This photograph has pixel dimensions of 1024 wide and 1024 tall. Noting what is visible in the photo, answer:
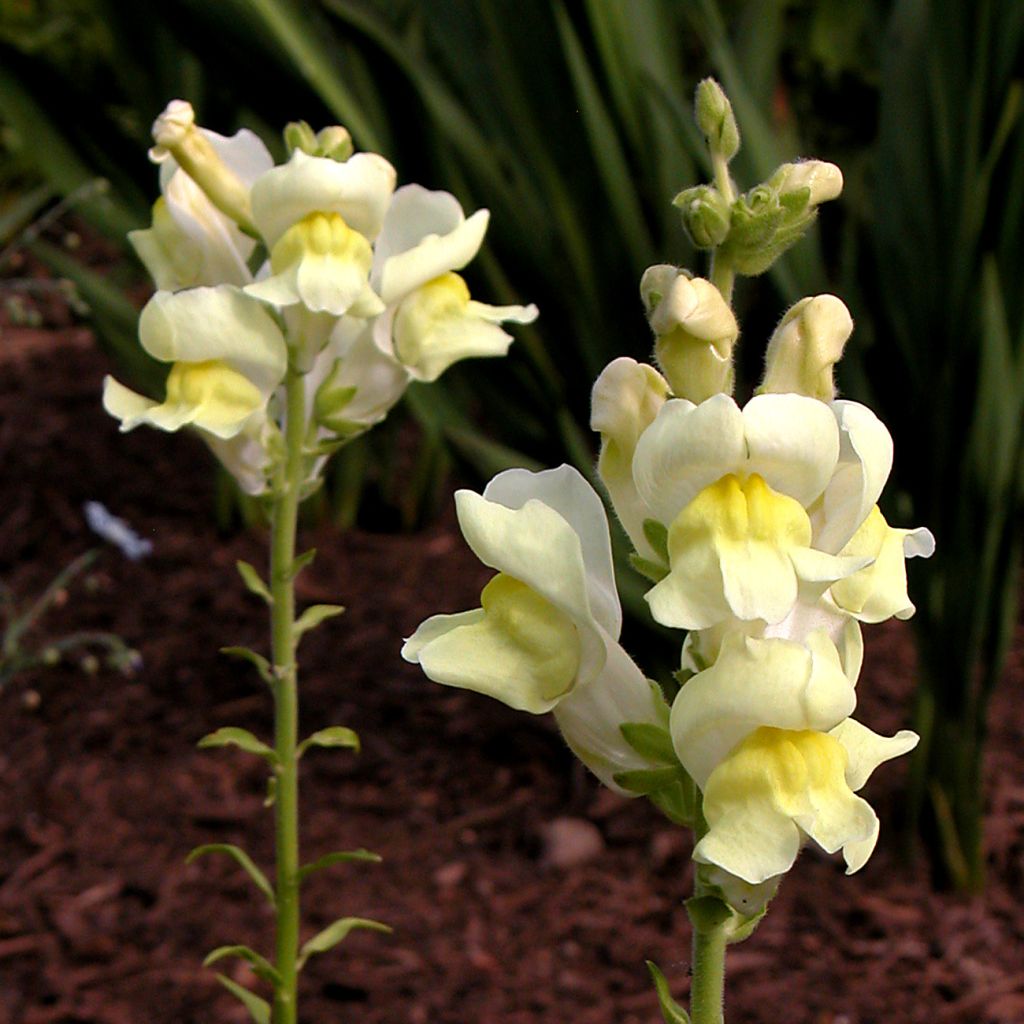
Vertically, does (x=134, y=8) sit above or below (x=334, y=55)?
above

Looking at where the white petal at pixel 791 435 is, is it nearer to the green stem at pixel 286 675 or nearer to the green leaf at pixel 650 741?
the green leaf at pixel 650 741

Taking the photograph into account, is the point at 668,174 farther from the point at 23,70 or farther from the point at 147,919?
the point at 147,919

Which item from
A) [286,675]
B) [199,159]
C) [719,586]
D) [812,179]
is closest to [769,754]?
[719,586]

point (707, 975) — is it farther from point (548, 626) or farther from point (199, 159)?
point (199, 159)

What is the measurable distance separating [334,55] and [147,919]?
1.21m

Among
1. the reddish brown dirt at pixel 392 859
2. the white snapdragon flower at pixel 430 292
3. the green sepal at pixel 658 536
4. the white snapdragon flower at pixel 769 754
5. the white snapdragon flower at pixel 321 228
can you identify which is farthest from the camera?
the reddish brown dirt at pixel 392 859

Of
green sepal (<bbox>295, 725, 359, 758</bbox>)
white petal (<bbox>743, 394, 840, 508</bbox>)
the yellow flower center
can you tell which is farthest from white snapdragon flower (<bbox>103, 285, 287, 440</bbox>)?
A: white petal (<bbox>743, 394, 840, 508</bbox>)

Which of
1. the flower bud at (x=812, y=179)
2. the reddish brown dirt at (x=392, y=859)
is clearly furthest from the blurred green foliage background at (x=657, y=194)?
the flower bud at (x=812, y=179)

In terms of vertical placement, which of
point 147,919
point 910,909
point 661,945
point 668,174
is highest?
point 668,174

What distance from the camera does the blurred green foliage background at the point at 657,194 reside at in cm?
174

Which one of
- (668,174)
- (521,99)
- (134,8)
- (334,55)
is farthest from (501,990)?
(134,8)

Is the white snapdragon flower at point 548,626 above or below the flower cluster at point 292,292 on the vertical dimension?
below

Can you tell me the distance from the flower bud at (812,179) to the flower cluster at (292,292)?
1.24 feet

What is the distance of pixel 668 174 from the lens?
6.05 feet
